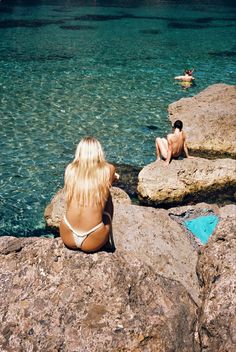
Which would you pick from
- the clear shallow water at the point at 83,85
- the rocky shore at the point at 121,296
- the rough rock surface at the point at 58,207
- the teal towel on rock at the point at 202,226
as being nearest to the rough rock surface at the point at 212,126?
the clear shallow water at the point at 83,85

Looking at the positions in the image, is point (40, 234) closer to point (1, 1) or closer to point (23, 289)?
point (23, 289)

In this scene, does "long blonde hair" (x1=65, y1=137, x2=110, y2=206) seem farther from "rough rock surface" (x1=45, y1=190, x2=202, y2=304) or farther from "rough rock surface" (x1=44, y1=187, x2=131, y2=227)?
"rough rock surface" (x1=44, y1=187, x2=131, y2=227)

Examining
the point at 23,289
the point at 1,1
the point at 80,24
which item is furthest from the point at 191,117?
the point at 1,1

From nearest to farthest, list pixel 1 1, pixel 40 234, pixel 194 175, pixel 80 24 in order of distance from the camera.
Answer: pixel 40 234
pixel 194 175
pixel 80 24
pixel 1 1

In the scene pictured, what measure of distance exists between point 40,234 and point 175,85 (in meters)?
15.9

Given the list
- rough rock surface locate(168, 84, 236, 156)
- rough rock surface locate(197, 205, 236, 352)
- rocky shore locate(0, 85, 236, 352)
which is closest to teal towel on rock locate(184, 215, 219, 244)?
rocky shore locate(0, 85, 236, 352)

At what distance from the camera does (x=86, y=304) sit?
17.3ft

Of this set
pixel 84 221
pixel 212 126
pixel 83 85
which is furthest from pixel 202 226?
pixel 83 85

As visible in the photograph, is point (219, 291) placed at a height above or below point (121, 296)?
below

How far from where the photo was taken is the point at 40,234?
10.3 m

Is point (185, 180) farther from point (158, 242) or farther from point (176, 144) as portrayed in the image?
point (158, 242)

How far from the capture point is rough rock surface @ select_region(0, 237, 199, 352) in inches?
199

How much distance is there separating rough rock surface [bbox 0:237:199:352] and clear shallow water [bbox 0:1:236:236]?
4937 millimetres

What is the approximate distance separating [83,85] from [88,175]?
702 inches
